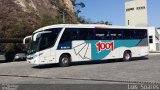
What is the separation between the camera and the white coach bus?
25672 mm

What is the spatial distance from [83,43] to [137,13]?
66.3m

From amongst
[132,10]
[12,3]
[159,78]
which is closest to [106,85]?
[159,78]

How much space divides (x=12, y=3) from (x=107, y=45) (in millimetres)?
43423

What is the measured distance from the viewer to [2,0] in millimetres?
68875

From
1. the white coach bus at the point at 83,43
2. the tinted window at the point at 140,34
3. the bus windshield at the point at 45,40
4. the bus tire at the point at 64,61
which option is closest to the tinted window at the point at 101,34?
the white coach bus at the point at 83,43

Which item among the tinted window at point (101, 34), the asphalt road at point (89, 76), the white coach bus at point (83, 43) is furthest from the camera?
the tinted window at point (101, 34)

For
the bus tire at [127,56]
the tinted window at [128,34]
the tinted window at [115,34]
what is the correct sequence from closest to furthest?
1. the tinted window at [115,34]
2. the tinted window at [128,34]
3. the bus tire at [127,56]

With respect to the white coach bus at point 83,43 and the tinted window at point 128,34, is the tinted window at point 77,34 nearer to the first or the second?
the white coach bus at point 83,43

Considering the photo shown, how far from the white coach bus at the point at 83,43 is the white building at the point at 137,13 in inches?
2328

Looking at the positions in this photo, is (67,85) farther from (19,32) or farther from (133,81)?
(19,32)

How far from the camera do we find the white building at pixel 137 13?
9025cm

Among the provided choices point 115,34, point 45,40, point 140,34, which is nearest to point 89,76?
point 45,40

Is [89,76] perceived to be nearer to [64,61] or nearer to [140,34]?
[64,61]

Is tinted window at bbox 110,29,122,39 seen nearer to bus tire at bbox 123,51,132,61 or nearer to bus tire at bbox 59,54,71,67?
bus tire at bbox 123,51,132,61
